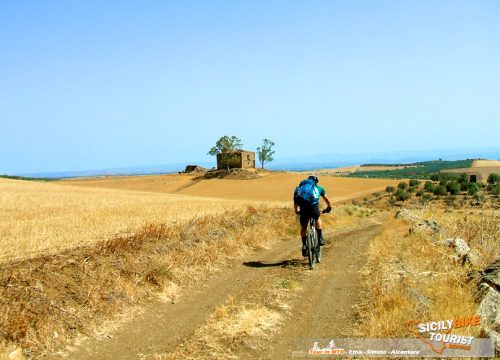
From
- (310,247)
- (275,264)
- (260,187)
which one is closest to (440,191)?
(260,187)

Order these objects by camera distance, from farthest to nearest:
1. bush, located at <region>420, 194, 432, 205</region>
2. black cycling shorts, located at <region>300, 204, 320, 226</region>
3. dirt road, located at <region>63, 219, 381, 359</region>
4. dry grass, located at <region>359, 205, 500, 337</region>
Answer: bush, located at <region>420, 194, 432, 205</region>
black cycling shorts, located at <region>300, 204, 320, 226</region>
dry grass, located at <region>359, 205, 500, 337</region>
dirt road, located at <region>63, 219, 381, 359</region>

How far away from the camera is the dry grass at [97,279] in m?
7.57

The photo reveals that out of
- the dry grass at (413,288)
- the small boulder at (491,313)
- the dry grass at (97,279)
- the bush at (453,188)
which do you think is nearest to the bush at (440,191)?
the bush at (453,188)

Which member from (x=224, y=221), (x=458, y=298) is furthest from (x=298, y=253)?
(x=458, y=298)

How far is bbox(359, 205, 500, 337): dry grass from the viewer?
7.88 metres

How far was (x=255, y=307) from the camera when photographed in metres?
9.19

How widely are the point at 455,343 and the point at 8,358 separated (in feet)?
23.2

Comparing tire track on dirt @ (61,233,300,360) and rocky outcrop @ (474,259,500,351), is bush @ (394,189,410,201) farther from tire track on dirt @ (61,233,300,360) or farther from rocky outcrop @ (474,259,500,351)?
rocky outcrop @ (474,259,500,351)

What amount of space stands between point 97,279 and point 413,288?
702 cm

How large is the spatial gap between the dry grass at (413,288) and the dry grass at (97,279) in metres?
4.79

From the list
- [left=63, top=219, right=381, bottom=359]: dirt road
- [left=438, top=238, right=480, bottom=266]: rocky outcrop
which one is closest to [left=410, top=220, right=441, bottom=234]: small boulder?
[left=438, top=238, right=480, bottom=266]: rocky outcrop

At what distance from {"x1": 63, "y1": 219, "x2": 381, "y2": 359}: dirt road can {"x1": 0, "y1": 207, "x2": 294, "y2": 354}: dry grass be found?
0.51 metres

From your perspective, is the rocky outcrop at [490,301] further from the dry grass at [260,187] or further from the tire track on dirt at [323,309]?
the dry grass at [260,187]

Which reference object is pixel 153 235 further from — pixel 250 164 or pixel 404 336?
pixel 250 164
